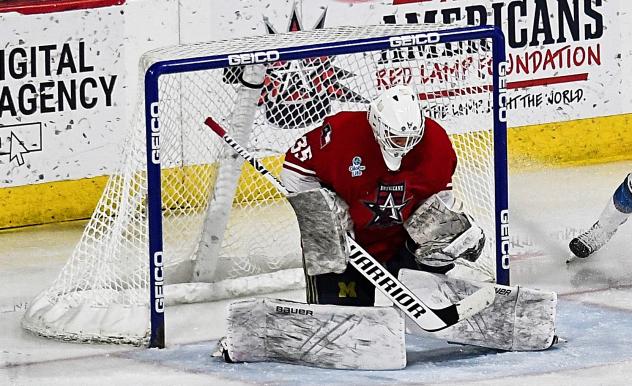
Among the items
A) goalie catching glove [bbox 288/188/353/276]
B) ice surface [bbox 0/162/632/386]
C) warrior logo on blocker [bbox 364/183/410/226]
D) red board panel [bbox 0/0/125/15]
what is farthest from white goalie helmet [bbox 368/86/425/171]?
red board panel [bbox 0/0/125/15]

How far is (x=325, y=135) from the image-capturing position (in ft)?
19.2

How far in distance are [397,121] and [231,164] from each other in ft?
3.95

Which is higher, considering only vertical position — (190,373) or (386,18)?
(386,18)

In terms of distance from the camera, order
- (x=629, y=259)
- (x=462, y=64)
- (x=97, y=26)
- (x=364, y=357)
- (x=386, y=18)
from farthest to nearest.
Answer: (x=386, y=18) → (x=97, y=26) → (x=629, y=259) → (x=462, y=64) → (x=364, y=357)

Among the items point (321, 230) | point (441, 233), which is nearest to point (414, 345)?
point (441, 233)

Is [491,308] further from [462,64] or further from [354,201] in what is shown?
[462,64]

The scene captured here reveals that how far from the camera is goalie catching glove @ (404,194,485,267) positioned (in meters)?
5.90

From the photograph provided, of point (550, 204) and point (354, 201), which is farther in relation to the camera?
point (550, 204)

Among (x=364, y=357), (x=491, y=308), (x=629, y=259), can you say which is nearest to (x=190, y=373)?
(x=364, y=357)

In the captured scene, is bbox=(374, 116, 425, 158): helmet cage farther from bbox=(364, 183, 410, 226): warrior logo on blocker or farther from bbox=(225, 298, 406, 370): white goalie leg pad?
bbox=(225, 298, 406, 370): white goalie leg pad

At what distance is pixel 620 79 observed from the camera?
875 cm

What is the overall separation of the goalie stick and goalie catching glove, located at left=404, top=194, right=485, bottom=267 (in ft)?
0.56

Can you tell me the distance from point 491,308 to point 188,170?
1380 mm

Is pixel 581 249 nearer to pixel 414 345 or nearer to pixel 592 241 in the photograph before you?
pixel 592 241
